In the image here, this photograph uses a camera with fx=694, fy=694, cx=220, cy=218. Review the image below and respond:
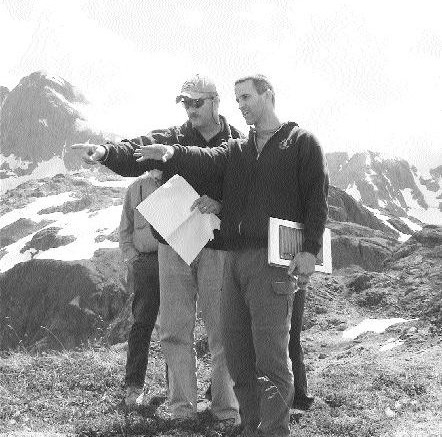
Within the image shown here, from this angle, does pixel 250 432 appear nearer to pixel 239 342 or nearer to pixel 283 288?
pixel 239 342

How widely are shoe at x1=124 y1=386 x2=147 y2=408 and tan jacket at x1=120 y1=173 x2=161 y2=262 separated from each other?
1415mm

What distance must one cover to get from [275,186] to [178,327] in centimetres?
183

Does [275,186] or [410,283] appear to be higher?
[275,186]

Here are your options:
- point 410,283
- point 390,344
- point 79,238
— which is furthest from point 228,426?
point 79,238

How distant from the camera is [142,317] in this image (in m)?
7.33

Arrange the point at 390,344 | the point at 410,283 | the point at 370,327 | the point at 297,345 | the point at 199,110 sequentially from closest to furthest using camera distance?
the point at 199,110, the point at 297,345, the point at 390,344, the point at 370,327, the point at 410,283

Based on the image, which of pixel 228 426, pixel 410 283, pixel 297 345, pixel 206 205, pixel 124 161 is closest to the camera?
pixel 124 161

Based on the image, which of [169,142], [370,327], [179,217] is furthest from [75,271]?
[179,217]

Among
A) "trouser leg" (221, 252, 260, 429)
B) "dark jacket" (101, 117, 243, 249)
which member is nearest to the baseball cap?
"dark jacket" (101, 117, 243, 249)

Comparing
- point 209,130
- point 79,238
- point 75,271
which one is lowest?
point 209,130

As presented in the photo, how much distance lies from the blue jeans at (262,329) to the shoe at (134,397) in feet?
7.15

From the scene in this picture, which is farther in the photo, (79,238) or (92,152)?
(79,238)

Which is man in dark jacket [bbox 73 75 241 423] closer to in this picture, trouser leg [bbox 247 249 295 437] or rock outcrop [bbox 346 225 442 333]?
trouser leg [bbox 247 249 295 437]

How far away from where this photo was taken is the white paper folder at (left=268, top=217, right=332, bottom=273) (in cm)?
475
